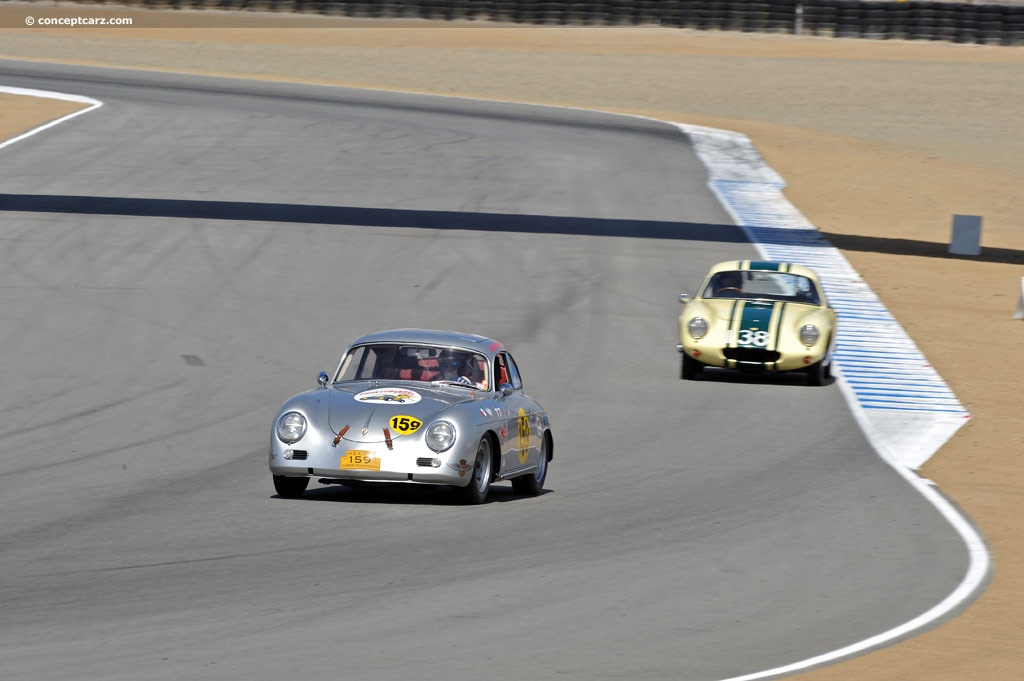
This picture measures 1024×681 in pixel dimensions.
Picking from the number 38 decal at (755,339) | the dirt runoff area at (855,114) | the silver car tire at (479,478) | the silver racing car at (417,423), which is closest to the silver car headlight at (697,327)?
the number 38 decal at (755,339)

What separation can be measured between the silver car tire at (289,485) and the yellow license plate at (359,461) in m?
0.56

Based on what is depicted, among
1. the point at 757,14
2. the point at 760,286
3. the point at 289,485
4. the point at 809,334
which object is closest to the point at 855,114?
the point at 757,14

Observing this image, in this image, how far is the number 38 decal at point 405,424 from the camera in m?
10.6

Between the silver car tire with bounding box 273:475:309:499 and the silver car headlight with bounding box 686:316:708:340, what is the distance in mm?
7158

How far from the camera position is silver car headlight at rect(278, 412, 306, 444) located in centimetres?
1068

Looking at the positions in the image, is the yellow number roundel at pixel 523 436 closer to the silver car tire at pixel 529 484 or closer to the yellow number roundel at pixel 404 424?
the silver car tire at pixel 529 484

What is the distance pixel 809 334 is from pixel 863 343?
110 inches

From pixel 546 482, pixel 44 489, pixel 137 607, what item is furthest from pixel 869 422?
pixel 137 607

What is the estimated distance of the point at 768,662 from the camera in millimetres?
7305

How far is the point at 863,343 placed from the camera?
771 inches

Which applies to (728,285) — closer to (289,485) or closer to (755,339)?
(755,339)

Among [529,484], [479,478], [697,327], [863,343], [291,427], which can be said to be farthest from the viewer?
[863,343]

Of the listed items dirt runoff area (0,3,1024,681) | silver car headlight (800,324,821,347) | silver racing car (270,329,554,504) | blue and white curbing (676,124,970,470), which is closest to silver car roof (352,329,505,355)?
silver racing car (270,329,554,504)

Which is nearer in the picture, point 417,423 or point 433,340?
point 417,423
